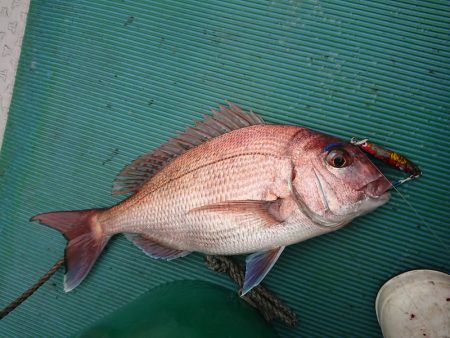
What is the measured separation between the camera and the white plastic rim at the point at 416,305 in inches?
49.3

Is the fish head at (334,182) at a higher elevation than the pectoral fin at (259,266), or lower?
higher

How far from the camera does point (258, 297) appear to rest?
1.56m

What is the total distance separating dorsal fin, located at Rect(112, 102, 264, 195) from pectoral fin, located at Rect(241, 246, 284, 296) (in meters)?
0.49

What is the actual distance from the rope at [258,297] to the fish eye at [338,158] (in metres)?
0.64

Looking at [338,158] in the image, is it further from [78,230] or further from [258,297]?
[78,230]

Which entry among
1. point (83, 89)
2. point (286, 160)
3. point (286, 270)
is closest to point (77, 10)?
point (83, 89)

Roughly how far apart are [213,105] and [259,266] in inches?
29.5

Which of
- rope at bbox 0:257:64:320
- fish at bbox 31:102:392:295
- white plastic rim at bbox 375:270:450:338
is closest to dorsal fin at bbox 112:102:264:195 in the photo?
fish at bbox 31:102:392:295

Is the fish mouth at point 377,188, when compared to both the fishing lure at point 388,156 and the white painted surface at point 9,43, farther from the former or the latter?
the white painted surface at point 9,43

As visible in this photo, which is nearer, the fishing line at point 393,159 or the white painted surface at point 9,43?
the fishing line at point 393,159

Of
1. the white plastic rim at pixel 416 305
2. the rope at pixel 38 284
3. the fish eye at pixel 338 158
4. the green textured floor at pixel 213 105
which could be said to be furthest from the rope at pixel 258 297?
the rope at pixel 38 284

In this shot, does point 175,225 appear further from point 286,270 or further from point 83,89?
point 83,89

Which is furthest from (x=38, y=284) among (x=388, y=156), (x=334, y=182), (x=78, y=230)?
(x=388, y=156)

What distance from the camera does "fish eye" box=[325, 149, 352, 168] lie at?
1.25 metres
